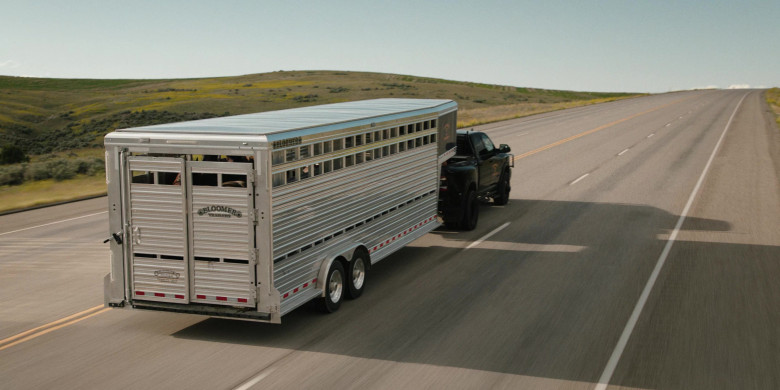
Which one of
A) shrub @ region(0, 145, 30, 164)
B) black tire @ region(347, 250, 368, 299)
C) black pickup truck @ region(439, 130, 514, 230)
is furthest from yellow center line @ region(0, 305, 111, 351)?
shrub @ region(0, 145, 30, 164)

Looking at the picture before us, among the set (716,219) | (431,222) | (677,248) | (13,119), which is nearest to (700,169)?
(716,219)

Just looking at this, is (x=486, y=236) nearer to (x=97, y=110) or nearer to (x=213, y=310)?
(x=213, y=310)

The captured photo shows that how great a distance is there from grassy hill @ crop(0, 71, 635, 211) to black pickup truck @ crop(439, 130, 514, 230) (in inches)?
471

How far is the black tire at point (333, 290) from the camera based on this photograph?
10.2 metres

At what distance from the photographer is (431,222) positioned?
14.4m

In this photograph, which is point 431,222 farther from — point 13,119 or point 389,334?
point 13,119

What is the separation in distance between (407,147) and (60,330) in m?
6.22

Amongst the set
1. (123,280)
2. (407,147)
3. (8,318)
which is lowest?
(8,318)

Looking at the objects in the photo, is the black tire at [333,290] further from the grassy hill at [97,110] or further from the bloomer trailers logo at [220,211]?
the grassy hill at [97,110]

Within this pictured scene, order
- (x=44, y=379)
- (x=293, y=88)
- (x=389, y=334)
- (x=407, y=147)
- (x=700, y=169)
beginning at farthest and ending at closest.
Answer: (x=293, y=88), (x=700, y=169), (x=407, y=147), (x=389, y=334), (x=44, y=379)

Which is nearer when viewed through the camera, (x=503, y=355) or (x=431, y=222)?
(x=503, y=355)

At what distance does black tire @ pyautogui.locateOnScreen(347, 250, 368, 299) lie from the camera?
10836mm

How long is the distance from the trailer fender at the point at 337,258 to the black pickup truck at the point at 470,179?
4.71 metres

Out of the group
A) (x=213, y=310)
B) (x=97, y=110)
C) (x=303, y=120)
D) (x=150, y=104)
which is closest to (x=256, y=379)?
(x=213, y=310)
